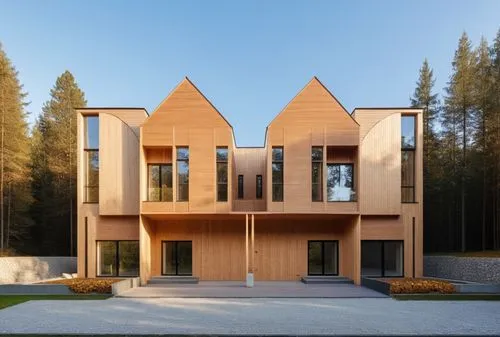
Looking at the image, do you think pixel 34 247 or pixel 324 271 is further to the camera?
pixel 34 247

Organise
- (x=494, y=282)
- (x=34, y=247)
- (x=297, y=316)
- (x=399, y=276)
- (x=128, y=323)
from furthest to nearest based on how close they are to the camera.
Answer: (x=34, y=247) → (x=399, y=276) → (x=494, y=282) → (x=297, y=316) → (x=128, y=323)

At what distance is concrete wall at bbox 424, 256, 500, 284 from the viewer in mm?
13547

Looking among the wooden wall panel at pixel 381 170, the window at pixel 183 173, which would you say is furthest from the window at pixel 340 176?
the window at pixel 183 173

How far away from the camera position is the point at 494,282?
1337cm

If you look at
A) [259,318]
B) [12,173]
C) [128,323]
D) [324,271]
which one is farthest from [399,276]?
[12,173]

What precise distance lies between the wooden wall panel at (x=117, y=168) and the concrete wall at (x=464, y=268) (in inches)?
661

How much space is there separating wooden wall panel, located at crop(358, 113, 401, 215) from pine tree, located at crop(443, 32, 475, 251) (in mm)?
7599

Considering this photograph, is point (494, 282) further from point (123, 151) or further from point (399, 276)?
point (123, 151)

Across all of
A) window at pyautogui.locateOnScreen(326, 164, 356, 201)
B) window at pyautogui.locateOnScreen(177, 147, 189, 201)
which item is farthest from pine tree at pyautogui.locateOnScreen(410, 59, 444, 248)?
window at pyautogui.locateOnScreen(177, 147, 189, 201)

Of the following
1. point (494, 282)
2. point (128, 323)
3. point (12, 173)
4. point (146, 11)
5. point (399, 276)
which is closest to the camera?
point (128, 323)

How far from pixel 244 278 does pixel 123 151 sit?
9.30 m

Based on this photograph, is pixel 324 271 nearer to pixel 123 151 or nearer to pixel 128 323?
pixel 128 323

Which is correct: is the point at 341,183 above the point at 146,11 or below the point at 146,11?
below

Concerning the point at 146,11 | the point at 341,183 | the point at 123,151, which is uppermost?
the point at 146,11
